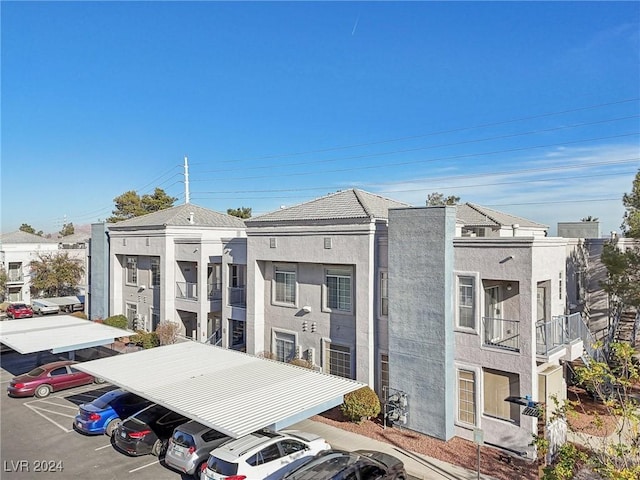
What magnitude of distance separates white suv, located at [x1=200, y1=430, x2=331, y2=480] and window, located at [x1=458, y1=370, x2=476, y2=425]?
5170mm

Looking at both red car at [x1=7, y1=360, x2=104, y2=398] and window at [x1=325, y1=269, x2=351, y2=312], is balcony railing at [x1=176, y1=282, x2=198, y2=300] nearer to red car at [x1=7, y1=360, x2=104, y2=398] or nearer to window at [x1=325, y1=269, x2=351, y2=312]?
red car at [x1=7, y1=360, x2=104, y2=398]

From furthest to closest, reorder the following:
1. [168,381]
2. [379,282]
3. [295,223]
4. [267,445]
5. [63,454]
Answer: [295,223] → [379,282] → [168,381] → [63,454] → [267,445]

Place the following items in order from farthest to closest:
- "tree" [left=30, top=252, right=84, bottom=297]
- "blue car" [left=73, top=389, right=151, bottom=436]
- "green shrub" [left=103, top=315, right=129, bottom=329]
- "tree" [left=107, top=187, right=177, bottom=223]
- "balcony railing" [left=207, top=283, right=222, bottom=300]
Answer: "tree" [left=107, top=187, right=177, bottom=223]
"tree" [left=30, top=252, right=84, bottom=297]
"green shrub" [left=103, top=315, right=129, bottom=329]
"balcony railing" [left=207, top=283, right=222, bottom=300]
"blue car" [left=73, top=389, right=151, bottom=436]

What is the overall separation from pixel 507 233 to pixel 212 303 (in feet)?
54.4

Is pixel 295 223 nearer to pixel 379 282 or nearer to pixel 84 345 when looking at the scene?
pixel 379 282

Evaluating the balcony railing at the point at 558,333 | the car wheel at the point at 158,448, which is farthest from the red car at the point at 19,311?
the balcony railing at the point at 558,333

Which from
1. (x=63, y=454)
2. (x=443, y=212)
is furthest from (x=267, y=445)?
(x=443, y=212)

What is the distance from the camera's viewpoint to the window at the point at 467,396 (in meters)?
14.7

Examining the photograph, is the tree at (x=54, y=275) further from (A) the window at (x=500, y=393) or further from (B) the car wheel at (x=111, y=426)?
(A) the window at (x=500, y=393)

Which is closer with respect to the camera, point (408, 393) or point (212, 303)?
point (408, 393)

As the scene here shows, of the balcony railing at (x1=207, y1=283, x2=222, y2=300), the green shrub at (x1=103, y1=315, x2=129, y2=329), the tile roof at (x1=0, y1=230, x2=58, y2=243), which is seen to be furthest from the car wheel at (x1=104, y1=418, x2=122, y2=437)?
the tile roof at (x1=0, y1=230, x2=58, y2=243)

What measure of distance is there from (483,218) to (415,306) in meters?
10.4

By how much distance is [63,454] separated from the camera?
13.7 meters

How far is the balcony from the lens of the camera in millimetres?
13972
